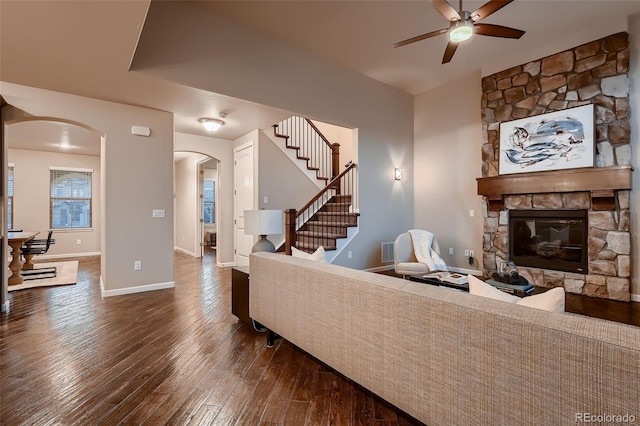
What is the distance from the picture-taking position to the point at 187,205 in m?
8.80

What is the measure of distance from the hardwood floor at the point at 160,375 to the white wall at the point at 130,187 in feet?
2.96

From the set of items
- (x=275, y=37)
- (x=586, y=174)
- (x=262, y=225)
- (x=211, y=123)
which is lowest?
(x=262, y=225)

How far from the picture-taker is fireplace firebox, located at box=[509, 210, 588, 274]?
4.29m

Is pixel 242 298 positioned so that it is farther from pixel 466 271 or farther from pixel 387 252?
pixel 466 271

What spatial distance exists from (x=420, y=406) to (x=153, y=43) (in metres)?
4.06

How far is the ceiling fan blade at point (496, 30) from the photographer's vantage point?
121 inches

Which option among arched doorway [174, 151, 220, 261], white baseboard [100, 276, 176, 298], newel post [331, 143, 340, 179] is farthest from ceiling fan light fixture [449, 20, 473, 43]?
arched doorway [174, 151, 220, 261]

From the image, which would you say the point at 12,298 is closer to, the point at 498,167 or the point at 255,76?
the point at 255,76

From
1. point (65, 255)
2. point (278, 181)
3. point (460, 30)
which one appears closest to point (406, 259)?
point (278, 181)

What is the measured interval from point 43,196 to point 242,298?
7.61m

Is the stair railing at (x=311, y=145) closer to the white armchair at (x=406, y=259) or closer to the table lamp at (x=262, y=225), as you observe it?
the white armchair at (x=406, y=259)

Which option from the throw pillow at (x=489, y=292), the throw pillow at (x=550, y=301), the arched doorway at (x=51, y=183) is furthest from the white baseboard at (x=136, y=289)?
the throw pillow at (x=550, y=301)

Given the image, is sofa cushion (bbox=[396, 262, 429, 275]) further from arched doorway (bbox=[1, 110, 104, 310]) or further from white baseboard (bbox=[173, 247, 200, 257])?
arched doorway (bbox=[1, 110, 104, 310])

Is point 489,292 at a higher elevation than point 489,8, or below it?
below
